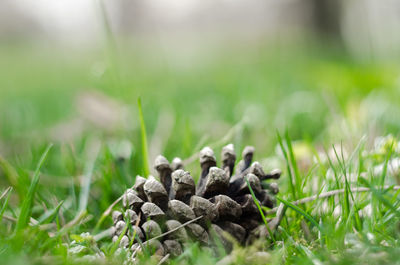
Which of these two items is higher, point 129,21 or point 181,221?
point 129,21

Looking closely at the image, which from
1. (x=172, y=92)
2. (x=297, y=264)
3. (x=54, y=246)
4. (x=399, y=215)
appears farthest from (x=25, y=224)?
(x=172, y=92)

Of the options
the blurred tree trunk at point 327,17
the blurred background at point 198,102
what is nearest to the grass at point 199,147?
the blurred background at point 198,102

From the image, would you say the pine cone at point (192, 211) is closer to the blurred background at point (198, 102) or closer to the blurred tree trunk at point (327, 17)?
the blurred background at point (198, 102)

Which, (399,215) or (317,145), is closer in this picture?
(399,215)

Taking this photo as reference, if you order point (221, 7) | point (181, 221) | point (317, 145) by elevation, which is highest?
point (221, 7)

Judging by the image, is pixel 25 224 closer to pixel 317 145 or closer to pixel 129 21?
pixel 317 145

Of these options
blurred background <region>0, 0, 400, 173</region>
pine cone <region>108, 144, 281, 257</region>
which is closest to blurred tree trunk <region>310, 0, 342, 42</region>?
blurred background <region>0, 0, 400, 173</region>

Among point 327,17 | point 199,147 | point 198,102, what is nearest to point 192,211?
point 199,147

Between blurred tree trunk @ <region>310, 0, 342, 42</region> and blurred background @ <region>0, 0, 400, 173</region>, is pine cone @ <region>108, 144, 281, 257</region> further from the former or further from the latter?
blurred tree trunk @ <region>310, 0, 342, 42</region>
